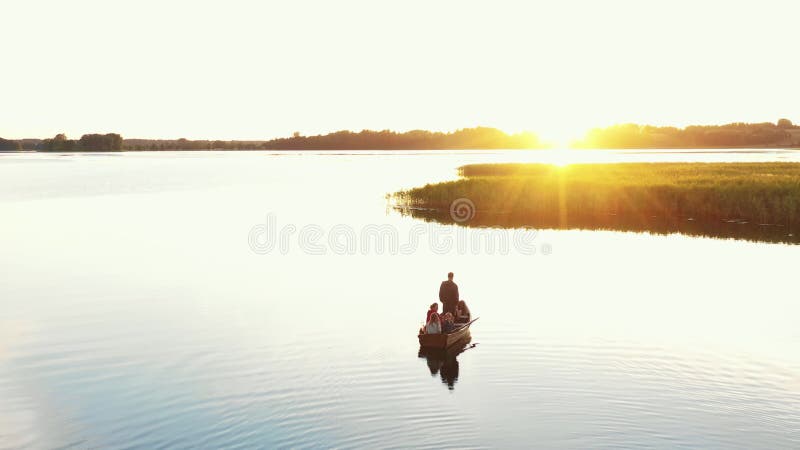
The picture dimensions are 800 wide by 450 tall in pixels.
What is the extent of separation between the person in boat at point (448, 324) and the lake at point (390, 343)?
Result: 95 centimetres

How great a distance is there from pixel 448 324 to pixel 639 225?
36323 mm

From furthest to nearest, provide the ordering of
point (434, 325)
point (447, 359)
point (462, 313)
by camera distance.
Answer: point (462, 313) → point (434, 325) → point (447, 359)

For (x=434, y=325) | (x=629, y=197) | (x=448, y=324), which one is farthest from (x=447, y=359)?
(x=629, y=197)

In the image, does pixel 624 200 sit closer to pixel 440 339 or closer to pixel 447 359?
pixel 440 339

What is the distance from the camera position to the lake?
639 inches

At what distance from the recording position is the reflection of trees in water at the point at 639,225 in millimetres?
50125

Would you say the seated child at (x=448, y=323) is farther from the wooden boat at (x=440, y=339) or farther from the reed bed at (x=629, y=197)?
the reed bed at (x=629, y=197)

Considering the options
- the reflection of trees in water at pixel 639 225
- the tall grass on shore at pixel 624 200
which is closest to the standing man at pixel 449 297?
the reflection of trees in water at pixel 639 225

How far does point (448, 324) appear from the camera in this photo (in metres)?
23.2

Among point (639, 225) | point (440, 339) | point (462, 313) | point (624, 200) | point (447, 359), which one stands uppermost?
point (624, 200)

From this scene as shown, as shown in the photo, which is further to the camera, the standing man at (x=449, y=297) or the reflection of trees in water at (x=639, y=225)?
the reflection of trees in water at (x=639, y=225)

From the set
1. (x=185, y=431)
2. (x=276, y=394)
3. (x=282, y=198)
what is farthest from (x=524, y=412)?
(x=282, y=198)

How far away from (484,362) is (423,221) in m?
39.2

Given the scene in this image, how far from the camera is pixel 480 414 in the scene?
55.8ft
